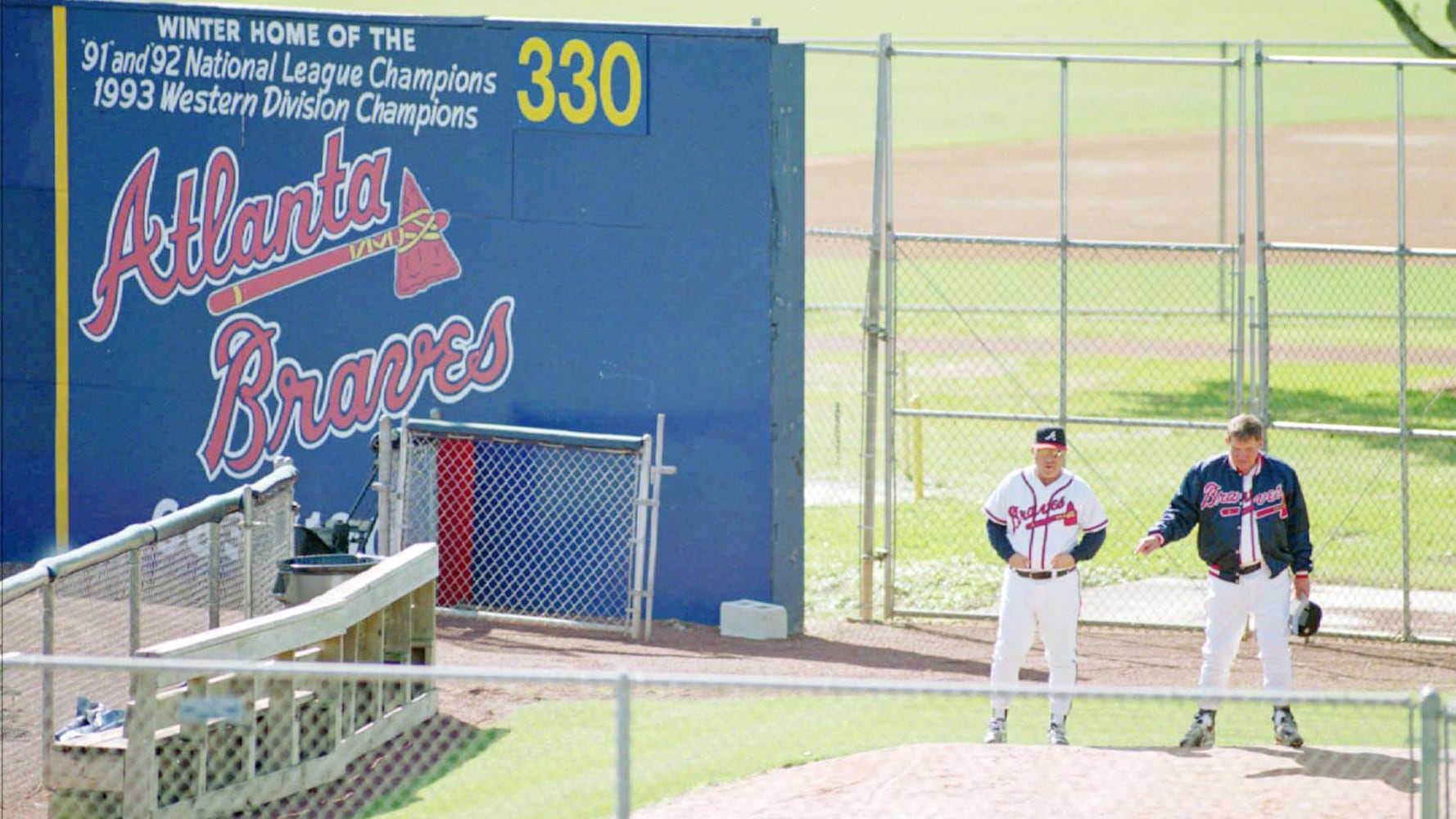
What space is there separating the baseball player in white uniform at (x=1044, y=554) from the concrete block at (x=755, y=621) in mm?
3248

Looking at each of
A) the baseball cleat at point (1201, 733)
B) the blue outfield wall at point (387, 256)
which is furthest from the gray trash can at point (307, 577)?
the baseball cleat at point (1201, 733)

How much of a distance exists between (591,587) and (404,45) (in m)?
4.35

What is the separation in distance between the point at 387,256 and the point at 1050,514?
20.7 feet

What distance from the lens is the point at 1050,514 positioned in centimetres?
977

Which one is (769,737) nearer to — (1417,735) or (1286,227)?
(1417,735)

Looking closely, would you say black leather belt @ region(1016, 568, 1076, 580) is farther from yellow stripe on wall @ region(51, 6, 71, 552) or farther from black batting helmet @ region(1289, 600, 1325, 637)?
yellow stripe on wall @ region(51, 6, 71, 552)

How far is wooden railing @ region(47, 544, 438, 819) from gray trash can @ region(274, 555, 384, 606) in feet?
1.53

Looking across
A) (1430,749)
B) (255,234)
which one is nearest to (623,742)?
(1430,749)

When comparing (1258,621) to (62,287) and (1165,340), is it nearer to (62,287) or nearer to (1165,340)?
(62,287)

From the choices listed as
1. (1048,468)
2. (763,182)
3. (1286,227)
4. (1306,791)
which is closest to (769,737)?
(1048,468)

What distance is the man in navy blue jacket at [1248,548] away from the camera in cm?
951

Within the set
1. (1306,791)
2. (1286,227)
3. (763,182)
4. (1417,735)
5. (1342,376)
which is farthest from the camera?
(1286,227)

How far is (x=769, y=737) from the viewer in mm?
10016

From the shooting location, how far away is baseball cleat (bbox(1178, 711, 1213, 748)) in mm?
9320
